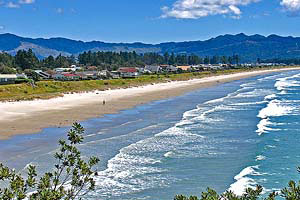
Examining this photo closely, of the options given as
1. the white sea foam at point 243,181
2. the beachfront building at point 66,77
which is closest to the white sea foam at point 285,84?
the beachfront building at point 66,77

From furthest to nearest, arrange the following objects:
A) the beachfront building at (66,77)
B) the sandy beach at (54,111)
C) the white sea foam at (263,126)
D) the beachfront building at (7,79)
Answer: the beachfront building at (66,77) < the beachfront building at (7,79) < the sandy beach at (54,111) < the white sea foam at (263,126)

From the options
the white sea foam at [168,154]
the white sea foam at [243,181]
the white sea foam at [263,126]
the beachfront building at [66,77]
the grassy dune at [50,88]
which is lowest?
the white sea foam at [243,181]

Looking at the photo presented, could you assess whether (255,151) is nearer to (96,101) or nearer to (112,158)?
(112,158)

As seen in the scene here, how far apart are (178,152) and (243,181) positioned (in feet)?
19.0

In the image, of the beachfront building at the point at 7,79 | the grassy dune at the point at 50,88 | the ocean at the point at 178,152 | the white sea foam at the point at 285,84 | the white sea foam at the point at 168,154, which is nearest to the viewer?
the ocean at the point at 178,152

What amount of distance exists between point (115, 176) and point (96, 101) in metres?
33.3

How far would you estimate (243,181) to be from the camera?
17953 millimetres

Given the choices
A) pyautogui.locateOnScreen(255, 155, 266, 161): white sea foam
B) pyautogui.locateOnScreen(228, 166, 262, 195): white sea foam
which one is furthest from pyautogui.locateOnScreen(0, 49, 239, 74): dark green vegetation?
pyautogui.locateOnScreen(228, 166, 262, 195): white sea foam

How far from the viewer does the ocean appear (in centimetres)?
1772

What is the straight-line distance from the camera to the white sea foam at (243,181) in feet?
55.4

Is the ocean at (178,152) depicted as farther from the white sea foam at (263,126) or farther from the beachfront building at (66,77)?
the beachfront building at (66,77)

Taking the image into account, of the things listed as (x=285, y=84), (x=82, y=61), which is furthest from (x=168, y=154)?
(x=82, y=61)

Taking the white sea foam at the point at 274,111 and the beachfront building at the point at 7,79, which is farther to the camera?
the beachfront building at the point at 7,79

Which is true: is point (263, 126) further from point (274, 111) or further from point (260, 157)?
point (260, 157)
